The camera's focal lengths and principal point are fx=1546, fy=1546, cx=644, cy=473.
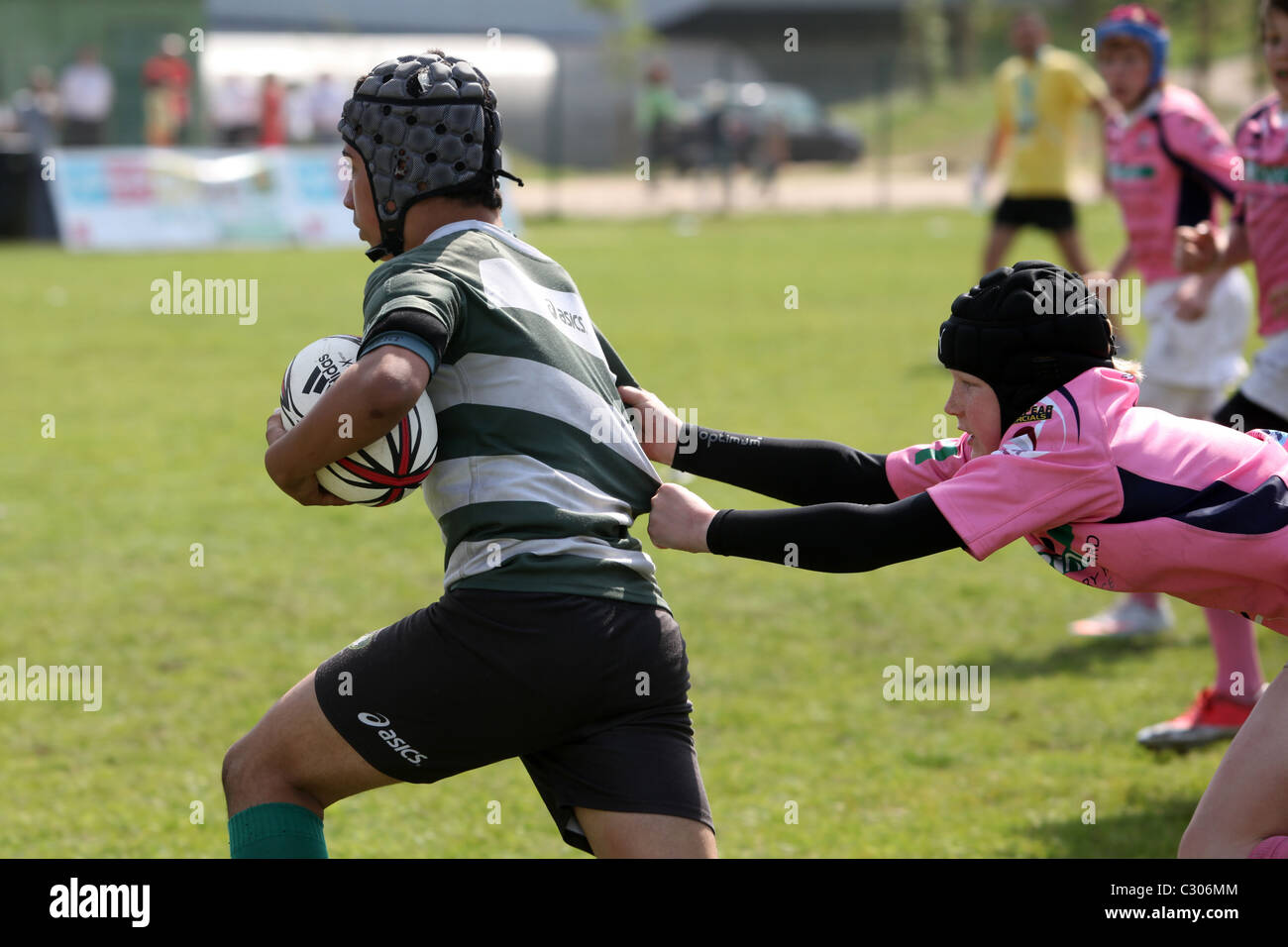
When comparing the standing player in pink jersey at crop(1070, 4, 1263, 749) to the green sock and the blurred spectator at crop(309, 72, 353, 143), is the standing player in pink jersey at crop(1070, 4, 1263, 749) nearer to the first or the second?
the green sock

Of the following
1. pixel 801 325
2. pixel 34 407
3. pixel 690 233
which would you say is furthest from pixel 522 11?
pixel 34 407

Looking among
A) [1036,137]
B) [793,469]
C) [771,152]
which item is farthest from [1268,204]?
[771,152]

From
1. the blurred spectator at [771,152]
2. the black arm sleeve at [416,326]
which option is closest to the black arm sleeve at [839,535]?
the black arm sleeve at [416,326]

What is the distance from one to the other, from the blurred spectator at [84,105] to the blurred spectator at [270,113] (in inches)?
105

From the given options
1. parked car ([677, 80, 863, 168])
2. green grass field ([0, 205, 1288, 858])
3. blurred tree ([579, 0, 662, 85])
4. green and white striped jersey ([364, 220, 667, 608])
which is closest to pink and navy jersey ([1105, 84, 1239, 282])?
green grass field ([0, 205, 1288, 858])

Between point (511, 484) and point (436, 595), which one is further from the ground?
point (511, 484)

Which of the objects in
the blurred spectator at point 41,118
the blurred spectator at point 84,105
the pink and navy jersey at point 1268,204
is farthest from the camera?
the blurred spectator at point 84,105

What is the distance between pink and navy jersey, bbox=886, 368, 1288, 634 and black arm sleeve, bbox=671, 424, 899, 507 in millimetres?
417

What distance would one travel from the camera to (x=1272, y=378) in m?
5.06

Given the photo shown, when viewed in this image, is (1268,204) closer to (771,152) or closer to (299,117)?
(299,117)

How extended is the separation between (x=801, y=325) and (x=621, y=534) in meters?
12.3

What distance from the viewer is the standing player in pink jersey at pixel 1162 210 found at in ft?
20.5

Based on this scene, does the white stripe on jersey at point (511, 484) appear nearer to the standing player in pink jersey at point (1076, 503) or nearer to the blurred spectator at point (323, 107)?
the standing player in pink jersey at point (1076, 503)

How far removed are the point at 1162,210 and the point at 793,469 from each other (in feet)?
12.4
